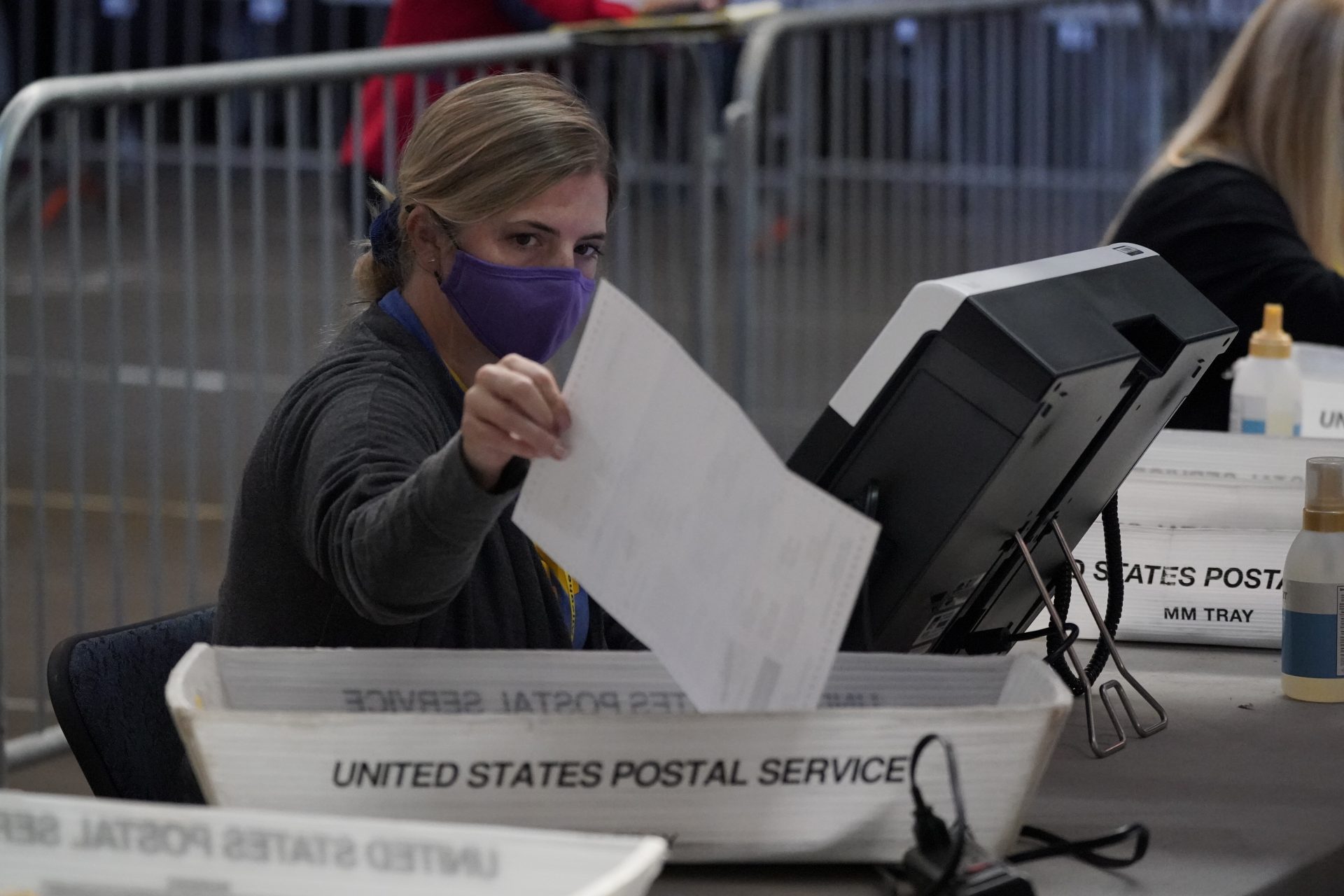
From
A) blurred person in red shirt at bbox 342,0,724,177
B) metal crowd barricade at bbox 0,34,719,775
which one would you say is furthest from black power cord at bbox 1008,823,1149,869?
blurred person in red shirt at bbox 342,0,724,177

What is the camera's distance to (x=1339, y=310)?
2488mm

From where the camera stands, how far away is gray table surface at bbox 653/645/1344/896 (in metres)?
1.08

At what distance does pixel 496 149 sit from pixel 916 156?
15.0 feet

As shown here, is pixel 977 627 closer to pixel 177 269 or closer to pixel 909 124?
pixel 909 124

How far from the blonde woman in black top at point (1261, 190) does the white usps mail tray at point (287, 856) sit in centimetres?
186

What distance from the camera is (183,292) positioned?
4.70m

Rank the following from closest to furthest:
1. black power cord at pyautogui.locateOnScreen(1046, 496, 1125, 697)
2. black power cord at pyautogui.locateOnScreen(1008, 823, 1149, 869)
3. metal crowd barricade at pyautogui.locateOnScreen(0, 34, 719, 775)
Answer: black power cord at pyautogui.locateOnScreen(1008, 823, 1149, 869) → black power cord at pyautogui.locateOnScreen(1046, 496, 1125, 697) → metal crowd barricade at pyautogui.locateOnScreen(0, 34, 719, 775)

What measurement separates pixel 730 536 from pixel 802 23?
3380 millimetres

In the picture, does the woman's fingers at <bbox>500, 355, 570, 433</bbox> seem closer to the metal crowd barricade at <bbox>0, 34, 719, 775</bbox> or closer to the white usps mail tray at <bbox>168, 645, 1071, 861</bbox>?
the white usps mail tray at <bbox>168, 645, 1071, 861</bbox>

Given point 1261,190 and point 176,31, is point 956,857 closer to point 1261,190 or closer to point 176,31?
point 1261,190

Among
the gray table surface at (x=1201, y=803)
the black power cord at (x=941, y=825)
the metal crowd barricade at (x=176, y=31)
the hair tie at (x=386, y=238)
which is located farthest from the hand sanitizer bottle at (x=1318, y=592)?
the metal crowd barricade at (x=176, y=31)

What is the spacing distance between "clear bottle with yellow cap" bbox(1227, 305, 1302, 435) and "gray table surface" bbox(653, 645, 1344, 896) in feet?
1.88

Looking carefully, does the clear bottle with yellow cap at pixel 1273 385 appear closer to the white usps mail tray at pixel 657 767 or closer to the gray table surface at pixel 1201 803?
the gray table surface at pixel 1201 803

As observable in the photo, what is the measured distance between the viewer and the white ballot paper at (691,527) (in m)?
1.00
